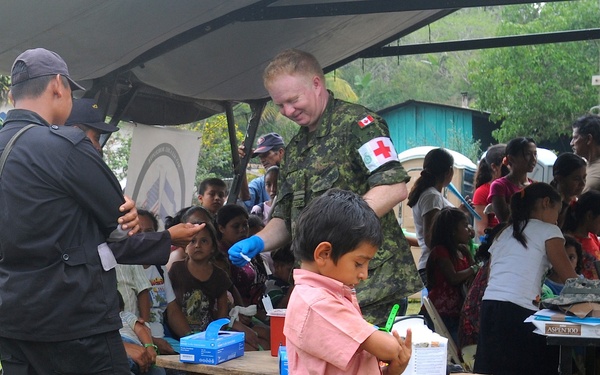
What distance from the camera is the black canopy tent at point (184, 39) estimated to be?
443 cm

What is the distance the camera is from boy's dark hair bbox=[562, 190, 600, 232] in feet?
19.0

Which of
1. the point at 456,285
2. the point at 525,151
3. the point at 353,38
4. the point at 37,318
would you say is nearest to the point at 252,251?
the point at 37,318

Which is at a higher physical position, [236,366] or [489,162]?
[489,162]

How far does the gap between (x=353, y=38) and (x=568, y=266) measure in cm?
281

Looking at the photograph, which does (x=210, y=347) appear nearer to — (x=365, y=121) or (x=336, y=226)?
(x=365, y=121)

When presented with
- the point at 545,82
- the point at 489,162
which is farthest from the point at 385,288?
the point at 545,82

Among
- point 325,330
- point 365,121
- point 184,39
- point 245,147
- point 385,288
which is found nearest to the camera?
point 325,330

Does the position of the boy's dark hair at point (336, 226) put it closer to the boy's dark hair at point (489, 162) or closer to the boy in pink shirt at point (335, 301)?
the boy in pink shirt at point (335, 301)

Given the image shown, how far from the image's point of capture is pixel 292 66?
3.31 m

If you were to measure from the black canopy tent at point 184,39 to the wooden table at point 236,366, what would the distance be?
1842 millimetres

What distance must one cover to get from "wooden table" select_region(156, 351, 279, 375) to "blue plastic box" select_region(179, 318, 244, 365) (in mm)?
27

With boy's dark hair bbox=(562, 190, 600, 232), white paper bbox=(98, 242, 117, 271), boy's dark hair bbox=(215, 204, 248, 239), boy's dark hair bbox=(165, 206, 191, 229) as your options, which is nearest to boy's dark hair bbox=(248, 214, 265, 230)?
boy's dark hair bbox=(215, 204, 248, 239)

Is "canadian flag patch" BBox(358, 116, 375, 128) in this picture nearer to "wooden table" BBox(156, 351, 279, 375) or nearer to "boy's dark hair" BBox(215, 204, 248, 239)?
"wooden table" BBox(156, 351, 279, 375)

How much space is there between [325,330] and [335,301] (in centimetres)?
8
